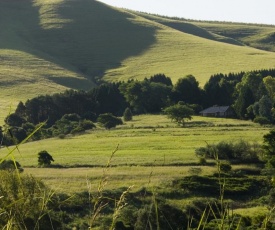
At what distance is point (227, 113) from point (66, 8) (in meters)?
107

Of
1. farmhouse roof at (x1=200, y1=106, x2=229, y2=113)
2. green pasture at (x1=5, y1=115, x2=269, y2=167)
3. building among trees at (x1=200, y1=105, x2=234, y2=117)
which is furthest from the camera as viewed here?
farmhouse roof at (x1=200, y1=106, x2=229, y2=113)

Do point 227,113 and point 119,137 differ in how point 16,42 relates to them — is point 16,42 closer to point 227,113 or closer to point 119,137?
point 227,113

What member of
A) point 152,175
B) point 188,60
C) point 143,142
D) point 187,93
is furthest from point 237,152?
point 188,60

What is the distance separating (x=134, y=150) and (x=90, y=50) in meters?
106

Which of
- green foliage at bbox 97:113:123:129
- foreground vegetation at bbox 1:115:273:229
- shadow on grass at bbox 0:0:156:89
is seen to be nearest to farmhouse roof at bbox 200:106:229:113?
foreground vegetation at bbox 1:115:273:229

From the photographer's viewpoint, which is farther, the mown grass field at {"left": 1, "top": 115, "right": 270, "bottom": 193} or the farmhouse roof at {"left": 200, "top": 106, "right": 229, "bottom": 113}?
the farmhouse roof at {"left": 200, "top": 106, "right": 229, "bottom": 113}

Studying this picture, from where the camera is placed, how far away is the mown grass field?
40531 millimetres

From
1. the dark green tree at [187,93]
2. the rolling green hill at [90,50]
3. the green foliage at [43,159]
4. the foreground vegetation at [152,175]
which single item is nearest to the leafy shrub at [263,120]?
the foreground vegetation at [152,175]

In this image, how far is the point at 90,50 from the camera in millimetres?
157000

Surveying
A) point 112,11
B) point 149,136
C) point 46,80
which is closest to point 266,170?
point 149,136

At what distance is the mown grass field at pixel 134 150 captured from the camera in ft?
133

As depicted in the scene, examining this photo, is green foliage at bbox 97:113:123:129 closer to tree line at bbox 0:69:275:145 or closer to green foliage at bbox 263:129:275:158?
tree line at bbox 0:69:275:145

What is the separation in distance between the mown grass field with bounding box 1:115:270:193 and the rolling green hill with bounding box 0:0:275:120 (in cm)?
3860

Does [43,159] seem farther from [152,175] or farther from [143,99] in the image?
[143,99]
